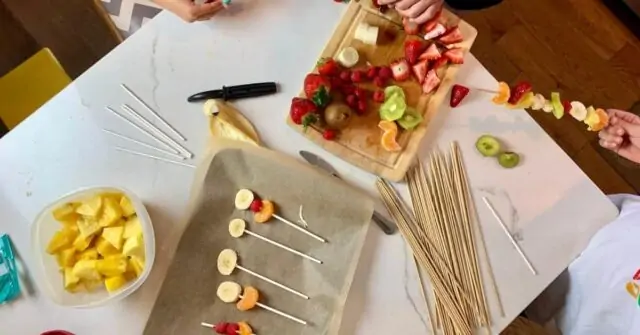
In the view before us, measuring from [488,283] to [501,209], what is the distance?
150mm

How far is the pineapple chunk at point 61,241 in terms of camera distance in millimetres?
1282

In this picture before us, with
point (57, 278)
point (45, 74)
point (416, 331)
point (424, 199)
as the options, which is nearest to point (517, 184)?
point (424, 199)

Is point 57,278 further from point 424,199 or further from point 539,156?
point 539,156

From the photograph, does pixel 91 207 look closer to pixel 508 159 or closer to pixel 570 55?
pixel 508 159

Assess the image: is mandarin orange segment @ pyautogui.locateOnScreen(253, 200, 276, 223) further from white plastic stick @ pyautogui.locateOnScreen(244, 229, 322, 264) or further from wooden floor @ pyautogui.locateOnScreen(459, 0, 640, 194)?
wooden floor @ pyautogui.locateOnScreen(459, 0, 640, 194)

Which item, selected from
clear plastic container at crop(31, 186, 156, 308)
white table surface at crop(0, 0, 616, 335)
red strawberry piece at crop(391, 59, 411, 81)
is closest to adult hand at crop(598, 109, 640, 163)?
white table surface at crop(0, 0, 616, 335)

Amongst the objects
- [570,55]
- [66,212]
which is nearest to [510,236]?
[66,212]

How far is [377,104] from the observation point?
1.36m

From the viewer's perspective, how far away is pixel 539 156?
4.48ft

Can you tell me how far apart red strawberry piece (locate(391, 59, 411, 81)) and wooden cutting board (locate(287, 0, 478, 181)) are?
0.02 metres

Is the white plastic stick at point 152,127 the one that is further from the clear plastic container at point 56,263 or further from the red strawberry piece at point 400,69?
the red strawberry piece at point 400,69

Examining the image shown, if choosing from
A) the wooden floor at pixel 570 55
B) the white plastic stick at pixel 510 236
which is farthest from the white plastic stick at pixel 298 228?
the wooden floor at pixel 570 55

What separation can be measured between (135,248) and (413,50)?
2.19 ft

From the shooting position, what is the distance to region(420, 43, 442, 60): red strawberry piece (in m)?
1.36
